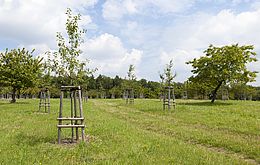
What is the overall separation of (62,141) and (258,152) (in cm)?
776

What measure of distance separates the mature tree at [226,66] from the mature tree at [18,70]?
1049 inches

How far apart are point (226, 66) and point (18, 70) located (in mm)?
31900

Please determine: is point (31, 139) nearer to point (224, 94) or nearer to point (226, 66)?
point (226, 66)

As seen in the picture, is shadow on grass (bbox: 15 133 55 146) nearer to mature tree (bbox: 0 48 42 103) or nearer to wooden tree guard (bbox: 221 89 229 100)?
mature tree (bbox: 0 48 42 103)

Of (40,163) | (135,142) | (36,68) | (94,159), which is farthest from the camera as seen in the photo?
(36,68)

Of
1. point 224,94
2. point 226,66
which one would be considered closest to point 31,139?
point 226,66

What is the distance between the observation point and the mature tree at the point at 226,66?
3997 centimetres

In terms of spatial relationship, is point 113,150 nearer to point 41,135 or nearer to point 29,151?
point 29,151

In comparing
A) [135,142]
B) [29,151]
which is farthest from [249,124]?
[29,151]

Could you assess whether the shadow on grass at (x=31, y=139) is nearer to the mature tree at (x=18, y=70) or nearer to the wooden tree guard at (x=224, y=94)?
the mature tree at (x=18, y=70)

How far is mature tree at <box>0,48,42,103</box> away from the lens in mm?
45969

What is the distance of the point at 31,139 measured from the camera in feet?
40.8

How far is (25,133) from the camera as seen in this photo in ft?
46.4

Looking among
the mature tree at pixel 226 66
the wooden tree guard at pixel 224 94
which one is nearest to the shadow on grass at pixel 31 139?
the mature tree at pixel 226 66
